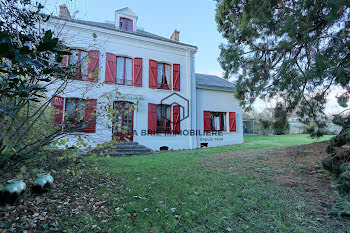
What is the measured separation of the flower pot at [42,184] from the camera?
295cm

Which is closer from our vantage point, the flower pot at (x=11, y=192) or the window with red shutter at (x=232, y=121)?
the flower pot at (x=11, y=192)

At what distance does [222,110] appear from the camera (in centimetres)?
1159

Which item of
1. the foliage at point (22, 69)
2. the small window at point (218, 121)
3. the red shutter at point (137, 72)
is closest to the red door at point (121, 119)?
the foliage at point (22, 69)

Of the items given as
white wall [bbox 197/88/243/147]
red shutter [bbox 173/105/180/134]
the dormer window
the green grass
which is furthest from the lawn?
the dormer window

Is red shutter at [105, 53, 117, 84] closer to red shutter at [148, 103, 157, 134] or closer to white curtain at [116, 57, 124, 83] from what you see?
white curtain at [116, 57, 124, 83]

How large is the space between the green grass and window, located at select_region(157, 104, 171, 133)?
5.47 meters

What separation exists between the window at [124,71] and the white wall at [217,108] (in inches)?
162

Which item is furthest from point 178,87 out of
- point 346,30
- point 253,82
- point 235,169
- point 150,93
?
point 346,30

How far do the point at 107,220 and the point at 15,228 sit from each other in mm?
1010

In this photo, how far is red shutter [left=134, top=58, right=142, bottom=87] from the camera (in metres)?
9.26

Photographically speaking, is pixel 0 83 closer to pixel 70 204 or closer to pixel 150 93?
pixel 70 204

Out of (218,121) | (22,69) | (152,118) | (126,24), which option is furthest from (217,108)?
(22,69)

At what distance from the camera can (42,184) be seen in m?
2.98

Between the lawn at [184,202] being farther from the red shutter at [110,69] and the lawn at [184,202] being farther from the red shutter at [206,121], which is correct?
the red shutter at [206,121]
